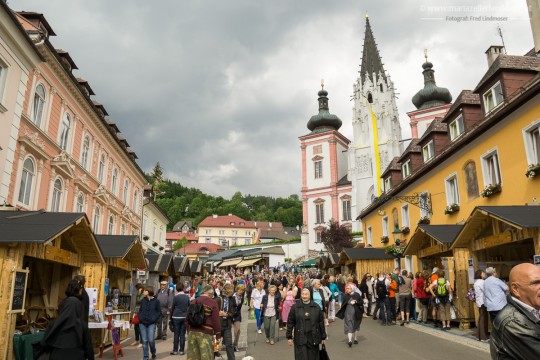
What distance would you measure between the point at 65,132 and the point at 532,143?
1914 cm

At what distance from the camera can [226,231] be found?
111 m

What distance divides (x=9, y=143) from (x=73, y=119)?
7.02 m

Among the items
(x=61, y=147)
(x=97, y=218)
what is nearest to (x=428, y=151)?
(x=61, y=147)

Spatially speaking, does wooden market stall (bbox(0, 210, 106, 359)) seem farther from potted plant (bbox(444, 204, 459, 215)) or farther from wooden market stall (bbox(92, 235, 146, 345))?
potted plant (bbox(444, 204, 459, 215))

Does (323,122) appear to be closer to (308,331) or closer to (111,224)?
(111,224)

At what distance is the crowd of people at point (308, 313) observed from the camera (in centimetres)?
290

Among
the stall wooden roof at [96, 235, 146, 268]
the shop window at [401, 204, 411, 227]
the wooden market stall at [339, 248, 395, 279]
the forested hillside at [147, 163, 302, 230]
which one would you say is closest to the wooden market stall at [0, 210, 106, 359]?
the stall wooden roof at [96, 235, 146, 268]

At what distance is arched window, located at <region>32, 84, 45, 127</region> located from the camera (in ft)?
54.2

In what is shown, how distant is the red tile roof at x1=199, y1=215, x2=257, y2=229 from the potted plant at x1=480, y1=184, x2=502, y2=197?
97623 millimetres

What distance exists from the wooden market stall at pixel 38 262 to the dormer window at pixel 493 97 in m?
15.0

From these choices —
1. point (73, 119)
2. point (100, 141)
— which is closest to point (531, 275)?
point (73, 119)

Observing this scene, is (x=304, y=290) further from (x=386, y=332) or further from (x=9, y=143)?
→ (x=9, y=143)

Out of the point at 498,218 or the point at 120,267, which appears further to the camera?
the point at 120,267

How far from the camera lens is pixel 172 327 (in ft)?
37.3
